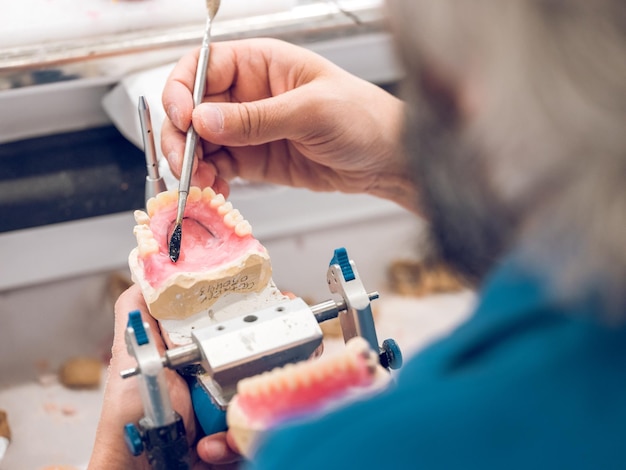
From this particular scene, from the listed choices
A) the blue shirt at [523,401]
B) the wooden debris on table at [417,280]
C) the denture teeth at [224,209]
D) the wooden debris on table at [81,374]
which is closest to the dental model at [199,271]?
the denture teeth at [224,209]

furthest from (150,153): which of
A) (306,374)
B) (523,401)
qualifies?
(523,401)

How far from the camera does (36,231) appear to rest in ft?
3.69

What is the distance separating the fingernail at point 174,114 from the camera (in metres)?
0.89

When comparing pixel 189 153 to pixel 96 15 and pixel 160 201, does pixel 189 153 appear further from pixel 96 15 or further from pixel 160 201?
pixel 96 15

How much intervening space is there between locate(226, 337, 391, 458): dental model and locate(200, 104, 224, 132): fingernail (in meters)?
0.39

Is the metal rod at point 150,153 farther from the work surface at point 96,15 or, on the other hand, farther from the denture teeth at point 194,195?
the work surface at point 96,15

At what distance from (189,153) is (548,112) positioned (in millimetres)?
545

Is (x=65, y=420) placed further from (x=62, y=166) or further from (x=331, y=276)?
(x=331, y=276)

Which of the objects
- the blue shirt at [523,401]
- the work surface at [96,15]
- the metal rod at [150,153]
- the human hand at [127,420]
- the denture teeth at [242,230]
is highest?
the work surface at [96,15]

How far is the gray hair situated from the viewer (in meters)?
0.34

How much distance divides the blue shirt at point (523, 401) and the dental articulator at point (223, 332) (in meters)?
0.13

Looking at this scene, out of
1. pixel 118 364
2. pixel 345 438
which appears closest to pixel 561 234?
pixel 345 438

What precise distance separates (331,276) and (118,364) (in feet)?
0.74

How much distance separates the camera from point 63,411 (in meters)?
1.13
